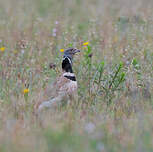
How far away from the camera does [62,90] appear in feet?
18.7

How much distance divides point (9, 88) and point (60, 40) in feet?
7.32

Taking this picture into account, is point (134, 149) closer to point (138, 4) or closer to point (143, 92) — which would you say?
point (143, 92)

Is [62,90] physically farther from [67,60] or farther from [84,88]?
[67,60]

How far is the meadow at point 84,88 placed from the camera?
3885 mm

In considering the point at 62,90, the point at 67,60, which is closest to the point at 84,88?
the point at 62,90

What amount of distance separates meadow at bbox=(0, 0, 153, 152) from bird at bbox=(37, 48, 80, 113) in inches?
4.5

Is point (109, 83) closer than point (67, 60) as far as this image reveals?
Yes

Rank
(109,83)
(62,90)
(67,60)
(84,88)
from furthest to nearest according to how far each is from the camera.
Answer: (67,60)
(109,83)
(84,88)
(62,90)

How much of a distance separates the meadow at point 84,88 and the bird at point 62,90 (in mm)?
114

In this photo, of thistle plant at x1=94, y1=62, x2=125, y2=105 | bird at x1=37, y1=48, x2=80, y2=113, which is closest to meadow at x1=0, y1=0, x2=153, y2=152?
thistle plant at x1=94, y1=62, x2=125, y2=105

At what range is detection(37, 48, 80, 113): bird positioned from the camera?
5.41 metres

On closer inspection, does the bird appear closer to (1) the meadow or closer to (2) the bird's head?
(2) the bird's head

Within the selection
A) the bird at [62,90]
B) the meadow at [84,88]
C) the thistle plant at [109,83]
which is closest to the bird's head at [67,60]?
the bird at [62,90]

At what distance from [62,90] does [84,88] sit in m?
0.34
